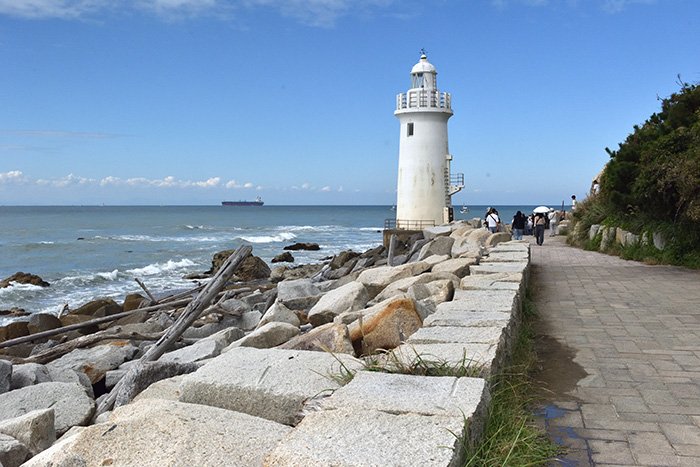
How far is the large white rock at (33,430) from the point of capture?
4.13m

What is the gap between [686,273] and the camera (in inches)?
439

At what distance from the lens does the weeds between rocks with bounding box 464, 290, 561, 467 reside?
295 centimetres

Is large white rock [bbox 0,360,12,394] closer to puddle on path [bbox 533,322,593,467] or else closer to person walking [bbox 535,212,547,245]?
puddle on path [bbox 533,322,593,467]

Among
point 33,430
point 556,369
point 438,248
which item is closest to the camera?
point 33,430

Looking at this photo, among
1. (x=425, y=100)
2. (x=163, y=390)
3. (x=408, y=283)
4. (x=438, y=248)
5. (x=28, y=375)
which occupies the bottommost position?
(x=28, y=375)

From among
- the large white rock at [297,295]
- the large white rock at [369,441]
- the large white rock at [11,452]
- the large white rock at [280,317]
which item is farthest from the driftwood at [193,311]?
the large white rock at [369,441]

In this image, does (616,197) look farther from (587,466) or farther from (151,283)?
(151,283)

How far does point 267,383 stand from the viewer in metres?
3.71

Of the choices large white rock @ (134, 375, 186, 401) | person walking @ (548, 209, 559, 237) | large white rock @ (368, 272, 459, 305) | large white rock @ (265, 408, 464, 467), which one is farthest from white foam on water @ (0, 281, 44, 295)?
large white rock @ (265, 408, 464, 467)

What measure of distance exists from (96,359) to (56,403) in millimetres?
3130

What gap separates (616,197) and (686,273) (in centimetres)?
498

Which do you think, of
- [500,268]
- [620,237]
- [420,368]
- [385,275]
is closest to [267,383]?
[420,368]

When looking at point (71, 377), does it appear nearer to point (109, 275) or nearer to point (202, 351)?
point (202, 351)

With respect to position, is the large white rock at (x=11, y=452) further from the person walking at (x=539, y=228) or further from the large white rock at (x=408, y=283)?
the person walking at (x=539, y=228)
